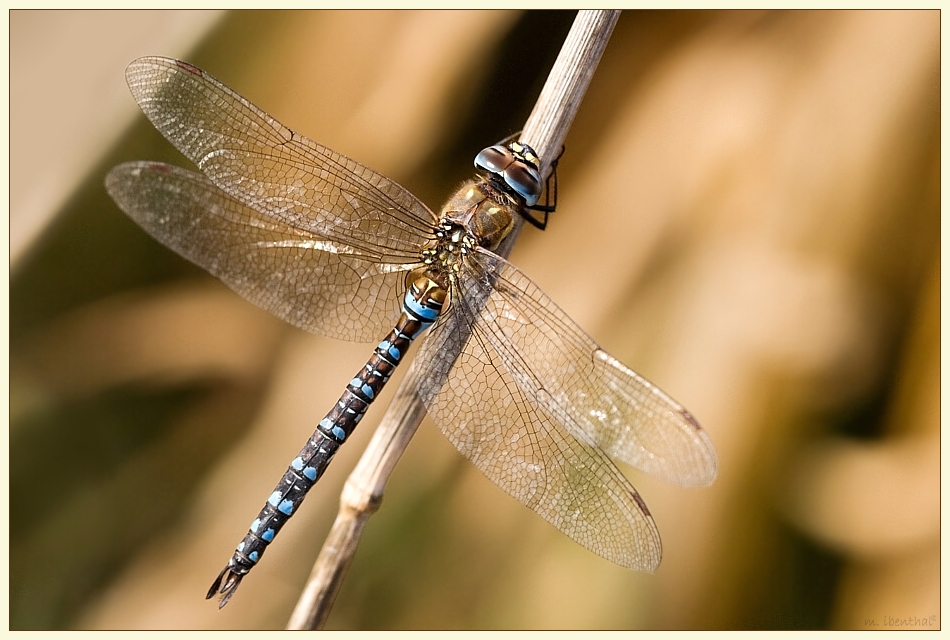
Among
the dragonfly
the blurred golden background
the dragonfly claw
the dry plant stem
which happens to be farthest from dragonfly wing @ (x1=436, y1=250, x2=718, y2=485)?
the dragonfly claw

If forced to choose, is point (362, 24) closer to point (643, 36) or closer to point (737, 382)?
point (643, 36)

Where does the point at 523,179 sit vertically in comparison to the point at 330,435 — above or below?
above

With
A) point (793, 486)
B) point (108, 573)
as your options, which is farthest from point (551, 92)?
point (108, 573)

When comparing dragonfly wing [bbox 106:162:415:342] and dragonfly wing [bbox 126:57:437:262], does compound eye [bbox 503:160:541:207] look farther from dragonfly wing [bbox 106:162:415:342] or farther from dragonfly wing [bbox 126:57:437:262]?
dragonfly wing [bbox 106:162:415:342]

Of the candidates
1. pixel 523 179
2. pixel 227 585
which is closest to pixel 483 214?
pixel 523 179

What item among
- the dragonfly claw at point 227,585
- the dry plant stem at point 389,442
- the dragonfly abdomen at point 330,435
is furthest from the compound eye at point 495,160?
the dragonfly claw at point 227,585

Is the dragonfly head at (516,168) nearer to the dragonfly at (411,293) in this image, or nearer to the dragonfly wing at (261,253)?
the dragonfly at (411,293)

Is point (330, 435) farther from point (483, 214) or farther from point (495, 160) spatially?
point (495, 160)
